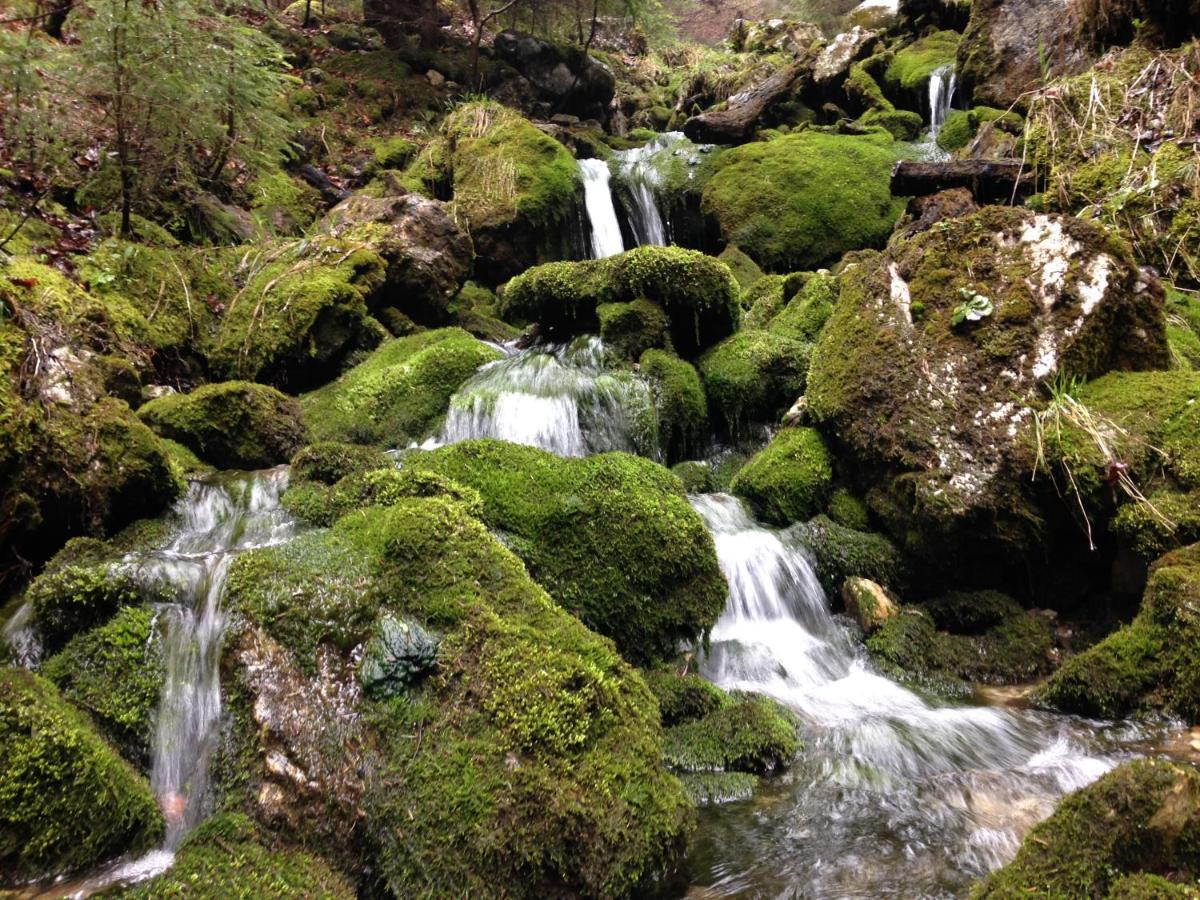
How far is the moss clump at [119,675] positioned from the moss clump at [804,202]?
35.2 feet

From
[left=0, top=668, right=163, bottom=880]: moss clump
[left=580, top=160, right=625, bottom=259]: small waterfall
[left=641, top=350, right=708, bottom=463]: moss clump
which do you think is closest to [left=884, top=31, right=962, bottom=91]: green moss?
[left=580, top=160, right=625, bottom=259]: small waterfall

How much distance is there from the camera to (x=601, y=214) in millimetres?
12938

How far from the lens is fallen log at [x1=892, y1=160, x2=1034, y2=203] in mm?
8234

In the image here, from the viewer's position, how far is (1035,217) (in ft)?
19.2

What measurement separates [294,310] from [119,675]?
570cm

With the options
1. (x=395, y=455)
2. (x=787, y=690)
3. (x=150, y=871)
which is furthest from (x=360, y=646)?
(x=395, y=455)

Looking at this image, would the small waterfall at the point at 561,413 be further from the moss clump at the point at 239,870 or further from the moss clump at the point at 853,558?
the moss clump at the point at 239,870

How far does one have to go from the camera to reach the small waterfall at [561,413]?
6918mm

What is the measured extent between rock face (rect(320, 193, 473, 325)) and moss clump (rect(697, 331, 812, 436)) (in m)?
4.18

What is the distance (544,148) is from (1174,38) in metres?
9.03

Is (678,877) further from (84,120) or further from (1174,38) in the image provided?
(1174,38)

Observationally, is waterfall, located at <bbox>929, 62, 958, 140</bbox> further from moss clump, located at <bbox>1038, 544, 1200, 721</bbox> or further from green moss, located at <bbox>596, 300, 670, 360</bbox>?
moss clump, located at <bbox>1038, 544, 1200, 721</bbox>

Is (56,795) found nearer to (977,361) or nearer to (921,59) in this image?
(977,361)

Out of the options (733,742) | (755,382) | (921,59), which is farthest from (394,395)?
(921,59)
